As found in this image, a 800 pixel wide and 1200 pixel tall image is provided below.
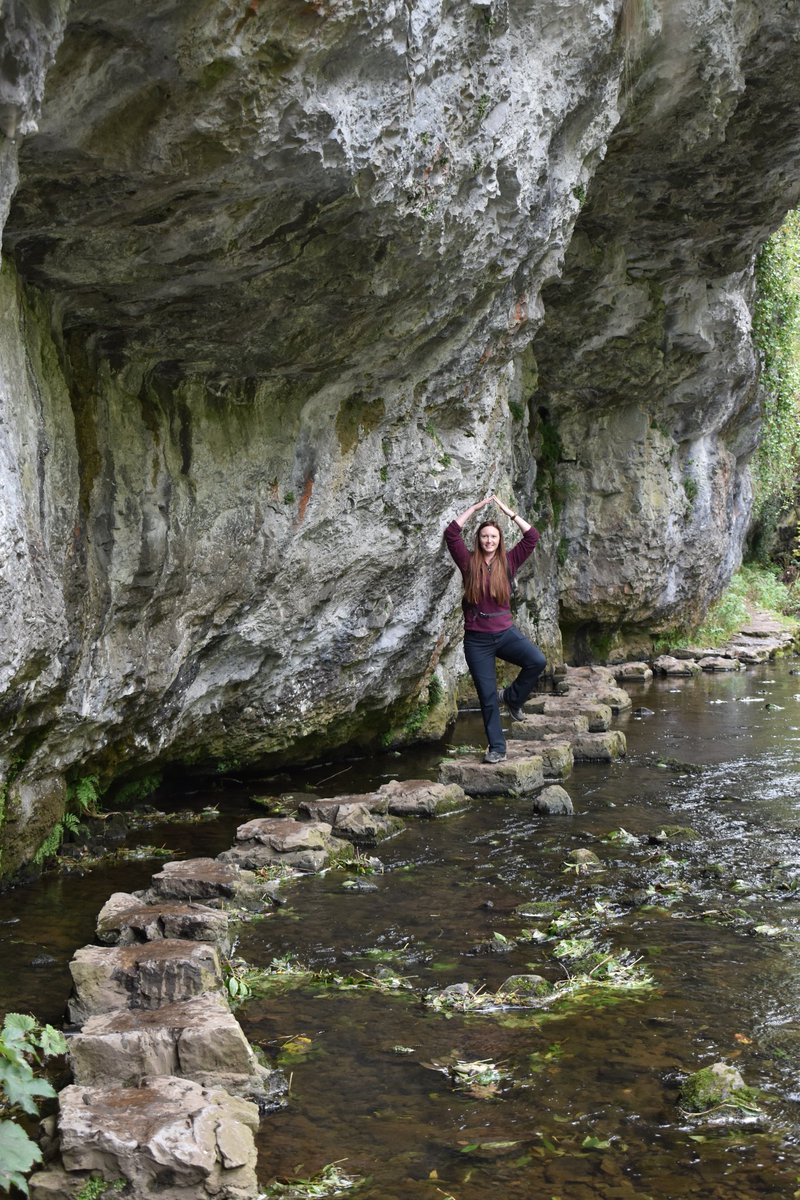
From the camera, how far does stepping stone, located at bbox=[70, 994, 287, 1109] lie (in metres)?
4.26

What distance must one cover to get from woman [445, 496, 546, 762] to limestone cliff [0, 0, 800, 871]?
30.7 inches

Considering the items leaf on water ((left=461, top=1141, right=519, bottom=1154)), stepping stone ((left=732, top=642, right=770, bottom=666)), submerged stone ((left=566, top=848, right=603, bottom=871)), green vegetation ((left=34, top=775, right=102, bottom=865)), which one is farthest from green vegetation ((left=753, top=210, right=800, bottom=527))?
leaf on water ((left=461, top=1141, right=519, bottom=1154))

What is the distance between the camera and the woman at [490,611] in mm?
10156

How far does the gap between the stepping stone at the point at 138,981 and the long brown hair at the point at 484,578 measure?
18.3ft

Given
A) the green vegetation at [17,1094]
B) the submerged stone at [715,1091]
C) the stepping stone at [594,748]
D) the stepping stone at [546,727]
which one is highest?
the green vegetation at [17,1094]

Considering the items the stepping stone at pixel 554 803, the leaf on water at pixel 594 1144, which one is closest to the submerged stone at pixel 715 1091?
the leaf on water at pixel 594 1144

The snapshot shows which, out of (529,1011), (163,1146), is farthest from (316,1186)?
(529,1011)

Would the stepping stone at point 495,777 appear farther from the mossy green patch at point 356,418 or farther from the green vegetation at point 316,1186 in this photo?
the green vegetation at point 316,1186

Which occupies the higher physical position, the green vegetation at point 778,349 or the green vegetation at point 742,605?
the green vegetation at point 778,349

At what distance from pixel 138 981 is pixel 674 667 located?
1652cm

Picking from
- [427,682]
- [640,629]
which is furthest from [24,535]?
[640,629]

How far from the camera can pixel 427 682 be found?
1294 centimetres

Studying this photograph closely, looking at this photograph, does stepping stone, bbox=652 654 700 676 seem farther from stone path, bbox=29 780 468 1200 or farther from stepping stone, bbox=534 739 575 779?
stone path, bbox=29 780 468 1200

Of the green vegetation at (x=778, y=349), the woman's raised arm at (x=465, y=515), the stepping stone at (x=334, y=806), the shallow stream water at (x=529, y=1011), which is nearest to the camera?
the shallow stream water at (x=529, y=1011)
